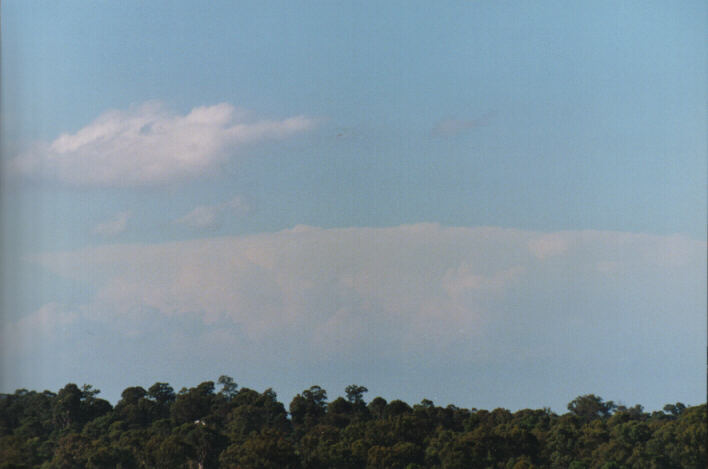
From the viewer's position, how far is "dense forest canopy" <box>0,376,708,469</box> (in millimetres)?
26422

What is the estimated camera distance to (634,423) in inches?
1214

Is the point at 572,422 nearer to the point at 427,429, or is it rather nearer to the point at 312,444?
the point at 427,429

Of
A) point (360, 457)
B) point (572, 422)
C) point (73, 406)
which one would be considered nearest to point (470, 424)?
point (572, 422)

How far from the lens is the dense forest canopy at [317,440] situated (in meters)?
26.4

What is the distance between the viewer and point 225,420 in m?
38.6

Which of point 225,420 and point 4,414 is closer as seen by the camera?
point 4,414

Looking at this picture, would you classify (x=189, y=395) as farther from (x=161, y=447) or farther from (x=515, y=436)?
(x=515, y=436)

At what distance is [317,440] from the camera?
98.6 ft

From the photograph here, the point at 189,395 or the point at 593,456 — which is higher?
the point at 189,395

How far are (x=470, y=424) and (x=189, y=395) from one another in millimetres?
12324

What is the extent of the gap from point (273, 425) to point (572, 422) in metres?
11.4

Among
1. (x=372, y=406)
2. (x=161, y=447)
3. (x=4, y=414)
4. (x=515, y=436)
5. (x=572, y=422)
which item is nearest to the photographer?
(x=4, y=414)

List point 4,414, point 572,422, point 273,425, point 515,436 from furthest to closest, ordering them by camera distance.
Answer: point 273,425, point 572,422, point 515,436, point 4,414

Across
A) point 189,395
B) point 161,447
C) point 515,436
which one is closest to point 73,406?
point 189,395
